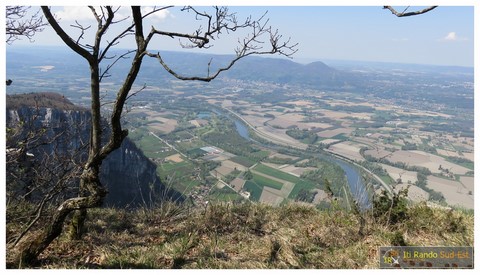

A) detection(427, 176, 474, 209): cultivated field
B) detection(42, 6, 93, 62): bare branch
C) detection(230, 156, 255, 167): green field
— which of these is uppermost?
detection(42, 6, 93, 62): bare branch

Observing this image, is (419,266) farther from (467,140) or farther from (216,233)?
(467,140)

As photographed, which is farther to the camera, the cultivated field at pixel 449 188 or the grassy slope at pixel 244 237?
the cultivated field at pixel 449 188

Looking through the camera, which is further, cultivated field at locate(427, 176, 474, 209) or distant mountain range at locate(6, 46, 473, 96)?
distant mountain range at locate(6, 46, 473, 96)

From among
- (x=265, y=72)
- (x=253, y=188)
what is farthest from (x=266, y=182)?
(x=265, y=72)

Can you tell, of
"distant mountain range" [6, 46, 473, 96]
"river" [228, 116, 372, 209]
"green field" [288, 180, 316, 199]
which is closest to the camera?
"river" [228, 116, 372, 209]

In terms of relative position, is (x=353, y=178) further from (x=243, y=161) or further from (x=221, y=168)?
(x=243, y=161)

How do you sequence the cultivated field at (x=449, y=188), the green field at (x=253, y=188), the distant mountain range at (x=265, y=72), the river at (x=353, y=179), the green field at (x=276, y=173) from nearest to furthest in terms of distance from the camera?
1. the river at (x=353, y=179)
2. the cultivated field at (x=449, y=188)
3. the green field at (x=253, y=188)
4. the green field at (x=276, y=173)
5. the distant mountain range at (x=265, y=72)

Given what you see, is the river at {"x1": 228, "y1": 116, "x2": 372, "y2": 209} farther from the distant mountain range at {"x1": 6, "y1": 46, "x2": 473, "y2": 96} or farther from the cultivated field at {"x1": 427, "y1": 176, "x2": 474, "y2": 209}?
the distant mountain range at {"x1": 6, "y1": 46, "x2": 473, "y2": 96}

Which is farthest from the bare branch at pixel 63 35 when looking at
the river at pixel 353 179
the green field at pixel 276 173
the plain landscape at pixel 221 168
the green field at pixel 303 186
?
the green field at pixel 276 173

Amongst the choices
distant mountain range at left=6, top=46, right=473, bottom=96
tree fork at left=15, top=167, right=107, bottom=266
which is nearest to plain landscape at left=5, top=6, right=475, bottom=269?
tree fork at left=15, top=167, right=107, bottom=266

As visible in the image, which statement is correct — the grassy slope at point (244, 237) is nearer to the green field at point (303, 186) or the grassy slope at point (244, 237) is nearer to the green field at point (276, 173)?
the green field at point (303, 186)
